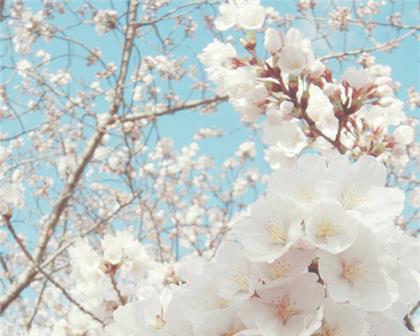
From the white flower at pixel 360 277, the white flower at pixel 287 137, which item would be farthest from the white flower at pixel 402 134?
the white flower at pixel 360 277

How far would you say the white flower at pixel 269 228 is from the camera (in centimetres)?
91

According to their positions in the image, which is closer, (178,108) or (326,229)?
(326,229)

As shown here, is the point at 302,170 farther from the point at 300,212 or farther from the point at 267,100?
the point at 267,100

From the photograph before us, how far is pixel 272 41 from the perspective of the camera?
179cm

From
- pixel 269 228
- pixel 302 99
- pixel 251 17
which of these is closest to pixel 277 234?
pixel 269 228

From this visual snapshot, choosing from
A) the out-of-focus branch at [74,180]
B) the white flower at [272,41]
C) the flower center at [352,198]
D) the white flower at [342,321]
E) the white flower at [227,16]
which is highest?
the out-of-focus branch at [74,180]

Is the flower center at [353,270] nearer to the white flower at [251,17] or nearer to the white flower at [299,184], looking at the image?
the white flower at [299,184]

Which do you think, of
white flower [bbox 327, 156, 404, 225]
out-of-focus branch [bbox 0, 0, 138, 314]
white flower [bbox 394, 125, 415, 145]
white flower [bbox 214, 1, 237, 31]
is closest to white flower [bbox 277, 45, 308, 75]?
white flower [bbox 214, 1, 237, 31]

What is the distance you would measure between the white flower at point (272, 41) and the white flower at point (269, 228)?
3.05ft

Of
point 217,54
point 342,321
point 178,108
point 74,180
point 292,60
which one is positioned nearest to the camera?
point 342,321

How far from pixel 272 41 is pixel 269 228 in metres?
0.98

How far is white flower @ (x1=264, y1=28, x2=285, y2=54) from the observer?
178cm

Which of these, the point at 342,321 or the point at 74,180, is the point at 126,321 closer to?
the point at 342,321

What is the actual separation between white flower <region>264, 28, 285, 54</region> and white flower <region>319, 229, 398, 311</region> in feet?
3.26
